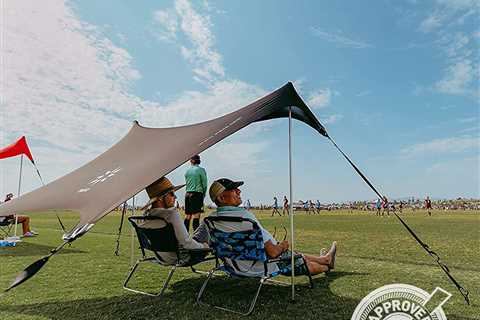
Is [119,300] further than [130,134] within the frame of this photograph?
No

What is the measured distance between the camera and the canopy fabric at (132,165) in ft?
10.1

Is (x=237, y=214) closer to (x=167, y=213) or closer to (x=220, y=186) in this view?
(x=220, y=186)

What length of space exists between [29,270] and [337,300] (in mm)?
2773

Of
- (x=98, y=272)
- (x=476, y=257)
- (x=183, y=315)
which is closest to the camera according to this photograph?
(x=183, y=315)

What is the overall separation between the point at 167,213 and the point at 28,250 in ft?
17.6

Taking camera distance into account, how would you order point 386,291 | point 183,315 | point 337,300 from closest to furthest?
point 386,291 → point 183,315 → point 337,300

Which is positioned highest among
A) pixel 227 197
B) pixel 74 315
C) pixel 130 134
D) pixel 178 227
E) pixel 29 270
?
pixel 130 134

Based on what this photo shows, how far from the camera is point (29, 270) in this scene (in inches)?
116

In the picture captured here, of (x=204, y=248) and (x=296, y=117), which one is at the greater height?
(x=296, y=117)

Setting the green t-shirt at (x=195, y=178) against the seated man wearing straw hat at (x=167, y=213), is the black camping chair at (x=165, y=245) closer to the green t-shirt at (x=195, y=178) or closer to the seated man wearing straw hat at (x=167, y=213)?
the seated man wearing straw hat at (x=167, y=213)

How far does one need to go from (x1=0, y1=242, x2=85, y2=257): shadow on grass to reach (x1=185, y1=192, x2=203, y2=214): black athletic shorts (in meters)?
2.31

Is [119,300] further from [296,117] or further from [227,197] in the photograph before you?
[296,117]

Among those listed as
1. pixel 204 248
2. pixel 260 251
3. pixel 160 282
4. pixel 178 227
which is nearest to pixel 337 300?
pixel 260 251

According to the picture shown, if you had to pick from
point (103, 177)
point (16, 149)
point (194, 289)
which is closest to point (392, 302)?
point (194, 289)
